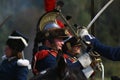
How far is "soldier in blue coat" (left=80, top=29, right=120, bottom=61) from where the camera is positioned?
5.52 meters

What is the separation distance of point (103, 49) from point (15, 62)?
729 mm

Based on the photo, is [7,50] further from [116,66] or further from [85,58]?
[116,66]

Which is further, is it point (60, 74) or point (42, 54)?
point (42, 54)

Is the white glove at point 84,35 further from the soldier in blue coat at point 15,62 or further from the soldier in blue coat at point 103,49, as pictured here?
the soldier in blue coat at point 15,62

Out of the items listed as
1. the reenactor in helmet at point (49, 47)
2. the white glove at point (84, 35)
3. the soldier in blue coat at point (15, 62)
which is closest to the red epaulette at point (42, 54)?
the reenactor in helmet at point (49, 47)

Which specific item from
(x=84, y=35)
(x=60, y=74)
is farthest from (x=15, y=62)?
(x=60, y=74)

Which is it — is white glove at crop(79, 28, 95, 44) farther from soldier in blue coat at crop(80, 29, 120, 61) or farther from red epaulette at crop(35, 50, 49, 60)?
red epaulette at crop(35, 50, 49, 60)

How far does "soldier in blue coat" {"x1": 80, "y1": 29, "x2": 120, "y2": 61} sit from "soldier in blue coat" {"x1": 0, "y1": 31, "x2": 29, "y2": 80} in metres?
0.51

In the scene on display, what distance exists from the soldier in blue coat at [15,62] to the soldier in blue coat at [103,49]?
510 mm

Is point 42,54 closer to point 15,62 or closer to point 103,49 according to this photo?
point 15,62

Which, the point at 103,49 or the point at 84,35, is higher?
the point at 84,35

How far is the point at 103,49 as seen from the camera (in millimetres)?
5570

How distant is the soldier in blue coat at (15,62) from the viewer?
18.0 feet

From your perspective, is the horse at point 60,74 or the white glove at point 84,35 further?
the white glove at point 84,35
